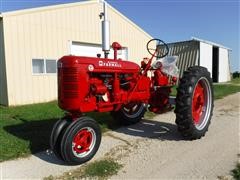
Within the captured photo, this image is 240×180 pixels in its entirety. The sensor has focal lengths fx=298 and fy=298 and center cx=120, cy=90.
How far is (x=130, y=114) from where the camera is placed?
6.41 metres

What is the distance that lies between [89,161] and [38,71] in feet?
22.8

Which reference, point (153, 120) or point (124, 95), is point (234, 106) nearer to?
point (153, 120)

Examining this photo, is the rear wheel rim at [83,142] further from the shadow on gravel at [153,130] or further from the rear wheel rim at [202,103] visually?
the rear wheel rim at [202,103]

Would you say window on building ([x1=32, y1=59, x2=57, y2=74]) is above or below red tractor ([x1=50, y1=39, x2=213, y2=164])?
above

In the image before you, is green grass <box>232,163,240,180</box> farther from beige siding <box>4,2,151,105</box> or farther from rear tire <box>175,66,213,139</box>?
beige siding <box>4,2,151,105</box>

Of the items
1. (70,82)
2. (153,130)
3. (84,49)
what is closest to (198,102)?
(153,130)

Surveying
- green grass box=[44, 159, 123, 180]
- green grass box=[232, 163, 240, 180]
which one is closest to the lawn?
green grass box=[44, 159, 123, 180]

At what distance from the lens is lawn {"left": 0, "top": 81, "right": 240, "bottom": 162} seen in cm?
478

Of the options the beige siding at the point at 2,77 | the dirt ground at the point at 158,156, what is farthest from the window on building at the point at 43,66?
the dirt ground at the point at 158,156

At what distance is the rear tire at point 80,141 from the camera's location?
13.1 ft

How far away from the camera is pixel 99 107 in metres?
4.69

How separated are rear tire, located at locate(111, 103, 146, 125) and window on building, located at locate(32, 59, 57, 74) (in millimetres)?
5086

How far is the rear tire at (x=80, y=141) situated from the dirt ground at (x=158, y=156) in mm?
157

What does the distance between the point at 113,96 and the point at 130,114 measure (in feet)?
5.20
